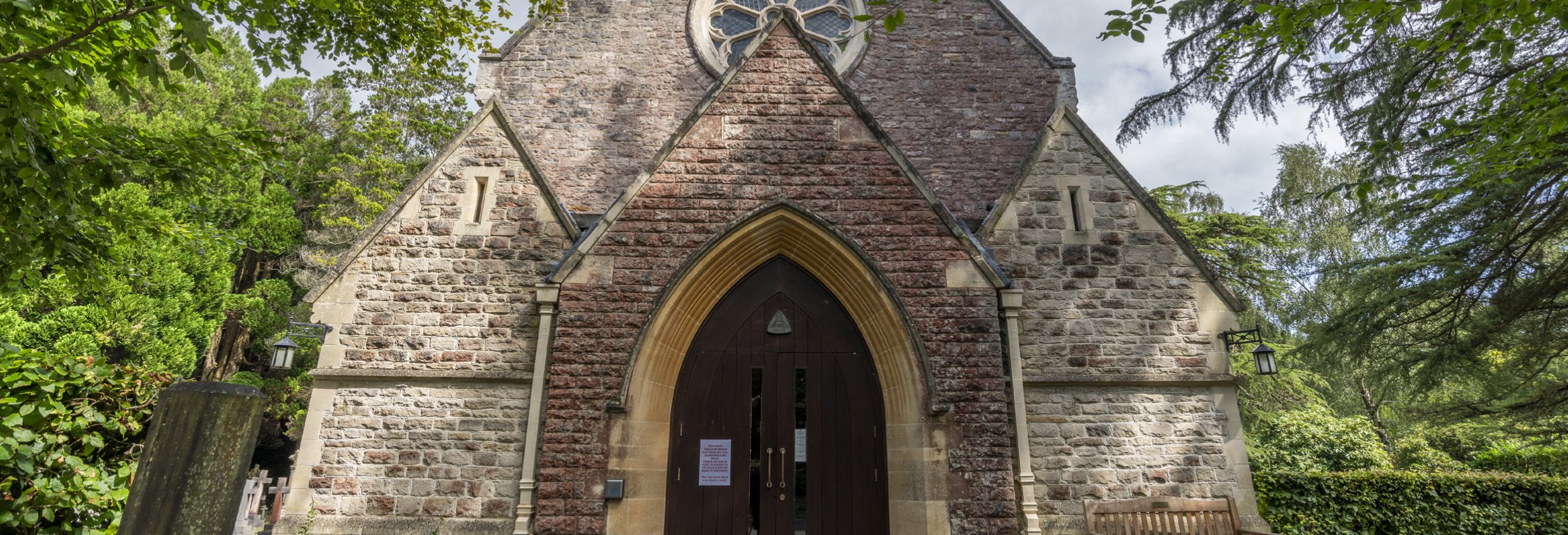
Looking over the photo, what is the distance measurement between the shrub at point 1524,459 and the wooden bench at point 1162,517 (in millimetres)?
7805

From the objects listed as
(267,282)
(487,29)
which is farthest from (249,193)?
(487,29)

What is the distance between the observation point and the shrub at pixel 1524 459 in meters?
10.7

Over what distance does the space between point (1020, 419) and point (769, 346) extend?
233 cm

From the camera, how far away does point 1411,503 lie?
880 cm

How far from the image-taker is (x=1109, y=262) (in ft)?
22.9

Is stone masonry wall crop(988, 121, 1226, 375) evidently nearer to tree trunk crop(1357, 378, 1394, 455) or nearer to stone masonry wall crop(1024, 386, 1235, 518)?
stone masonry wall crop(1024, 386, 1235, 518)

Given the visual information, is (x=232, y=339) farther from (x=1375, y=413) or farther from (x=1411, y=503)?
(x=1375, y=413)

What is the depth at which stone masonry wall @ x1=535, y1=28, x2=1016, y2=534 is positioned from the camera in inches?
223

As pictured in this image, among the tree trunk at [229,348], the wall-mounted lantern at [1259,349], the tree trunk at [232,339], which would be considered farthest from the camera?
the tree trunk at [229,348]

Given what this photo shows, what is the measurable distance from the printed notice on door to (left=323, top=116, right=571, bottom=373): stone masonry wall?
1.89 meters

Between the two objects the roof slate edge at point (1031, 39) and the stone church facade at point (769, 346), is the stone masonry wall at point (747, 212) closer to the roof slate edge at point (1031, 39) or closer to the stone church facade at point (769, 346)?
the stone church facade at point (769, 346)

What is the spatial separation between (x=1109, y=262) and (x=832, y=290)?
2843 mm

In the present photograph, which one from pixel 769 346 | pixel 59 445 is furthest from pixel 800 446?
pixel 59 445

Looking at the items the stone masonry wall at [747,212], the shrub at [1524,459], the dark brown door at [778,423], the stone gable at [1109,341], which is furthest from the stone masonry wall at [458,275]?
the shrub at [1524,459]
